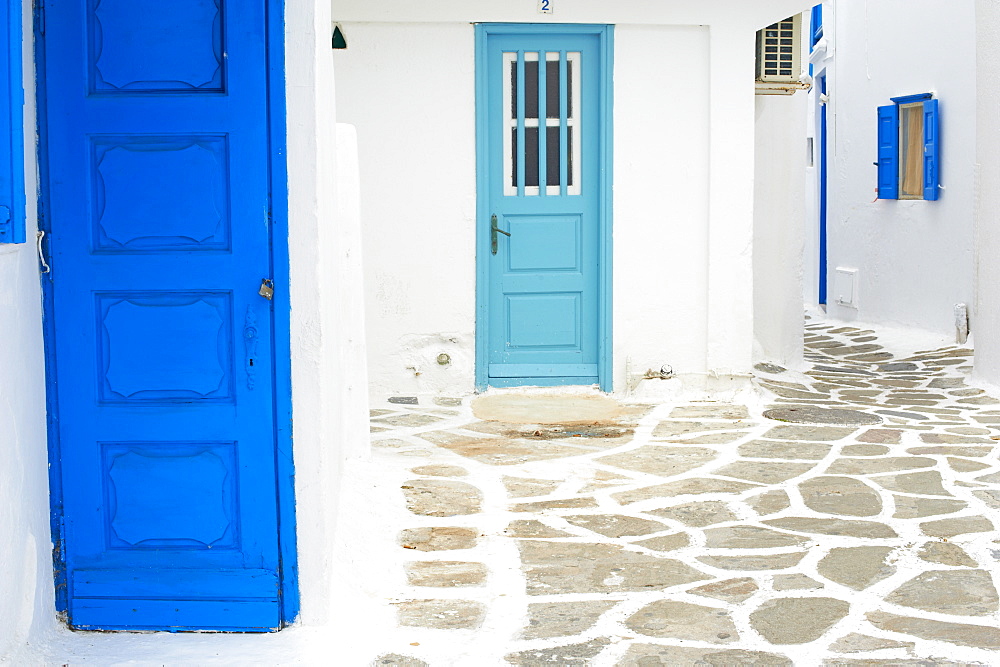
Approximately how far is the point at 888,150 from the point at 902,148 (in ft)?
0.55

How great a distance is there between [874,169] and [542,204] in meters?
6.46

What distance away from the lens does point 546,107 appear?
834cm

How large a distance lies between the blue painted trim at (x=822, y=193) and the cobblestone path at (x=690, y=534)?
24.0 feet

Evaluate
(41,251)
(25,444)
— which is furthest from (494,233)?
(25,444)

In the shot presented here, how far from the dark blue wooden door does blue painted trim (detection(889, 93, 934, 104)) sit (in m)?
9.83

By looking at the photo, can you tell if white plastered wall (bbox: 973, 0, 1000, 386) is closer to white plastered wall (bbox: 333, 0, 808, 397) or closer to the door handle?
white plastered wall (bbox: 333, 0, 808, 397)

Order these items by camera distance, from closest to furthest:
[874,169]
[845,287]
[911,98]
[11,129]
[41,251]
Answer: [11,129] → [41,251] → [911,98] → [874,169] → [845,287]

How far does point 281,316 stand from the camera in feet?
12.3

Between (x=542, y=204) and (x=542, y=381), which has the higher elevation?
(x=542, y=204)

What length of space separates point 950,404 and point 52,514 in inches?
258

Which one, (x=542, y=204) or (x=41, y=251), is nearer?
(x=41, y=251)

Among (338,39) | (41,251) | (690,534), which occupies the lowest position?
(690,534)

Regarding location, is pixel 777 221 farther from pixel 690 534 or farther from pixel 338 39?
pixel 690 534

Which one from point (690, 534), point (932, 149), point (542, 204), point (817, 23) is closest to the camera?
point (690, 534)
